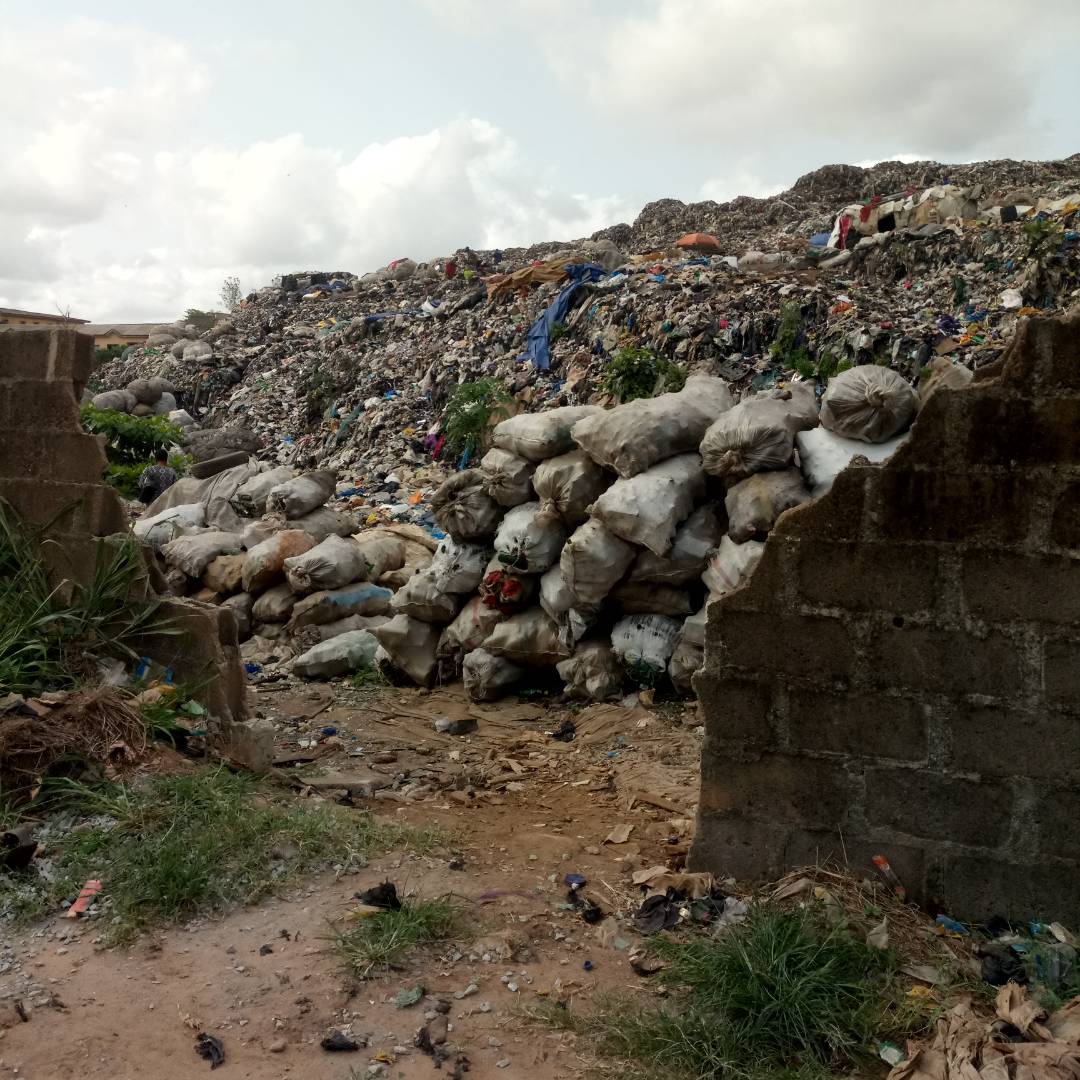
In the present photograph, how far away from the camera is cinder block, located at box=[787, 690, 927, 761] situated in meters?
2.77

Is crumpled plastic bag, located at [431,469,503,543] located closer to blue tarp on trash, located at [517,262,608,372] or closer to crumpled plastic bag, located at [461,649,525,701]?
crumpled plastic bag, located at [461,649,525,701]

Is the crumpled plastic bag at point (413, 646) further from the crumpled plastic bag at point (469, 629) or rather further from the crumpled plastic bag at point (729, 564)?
the crumpled plastic bag at point (729, 564)

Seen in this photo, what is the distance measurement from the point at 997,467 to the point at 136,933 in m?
2.71

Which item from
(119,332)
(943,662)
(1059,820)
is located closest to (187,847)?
(943,662)

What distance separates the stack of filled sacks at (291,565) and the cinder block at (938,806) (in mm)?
3949

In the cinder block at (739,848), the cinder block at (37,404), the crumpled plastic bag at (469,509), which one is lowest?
the cinder block at (739,848)

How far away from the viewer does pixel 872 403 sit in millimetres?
4344

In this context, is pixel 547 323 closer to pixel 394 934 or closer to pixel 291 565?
pixel 291 565

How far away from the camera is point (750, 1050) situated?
2271 millimetres

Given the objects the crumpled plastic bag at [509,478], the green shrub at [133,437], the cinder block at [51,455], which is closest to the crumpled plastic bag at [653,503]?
→ the crumpled plastic bag at [509,478]

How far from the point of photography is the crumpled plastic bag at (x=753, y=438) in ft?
15.0

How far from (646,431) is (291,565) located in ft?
9.47

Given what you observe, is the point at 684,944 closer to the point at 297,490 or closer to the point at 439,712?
the point at 439,712

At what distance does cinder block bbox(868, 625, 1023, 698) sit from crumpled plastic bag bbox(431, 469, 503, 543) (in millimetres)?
3174
